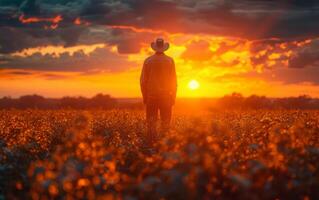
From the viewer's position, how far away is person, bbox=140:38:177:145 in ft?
53.3

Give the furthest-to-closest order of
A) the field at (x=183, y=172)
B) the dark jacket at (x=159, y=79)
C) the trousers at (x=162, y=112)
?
1. the trousers at (x=162, y=112)
2. the dark jacket at (x=159, y=79)
3. the field at (x=183, y=172)

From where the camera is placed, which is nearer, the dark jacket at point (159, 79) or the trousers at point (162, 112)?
the dark jacket at point (159, 79)

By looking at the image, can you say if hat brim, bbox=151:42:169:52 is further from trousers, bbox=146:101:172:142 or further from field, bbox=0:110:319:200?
field, bbox=0:110:319:200

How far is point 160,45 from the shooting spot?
16328 millimetres

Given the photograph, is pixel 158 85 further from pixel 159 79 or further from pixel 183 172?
pixel 183 172

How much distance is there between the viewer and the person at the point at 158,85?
53.3ft

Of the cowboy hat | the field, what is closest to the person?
the cowboy hat

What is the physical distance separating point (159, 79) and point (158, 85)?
0.53 ft

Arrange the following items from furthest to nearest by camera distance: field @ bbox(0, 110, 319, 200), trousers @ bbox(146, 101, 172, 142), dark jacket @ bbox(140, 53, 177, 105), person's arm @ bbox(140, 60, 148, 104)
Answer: trousers @ bbox(146, 101, 172, 142) < person's arm @ bbox(140, 60, 148, 104) < dark jacket @ bbox(140, 53, 177, 105) < field @ bbox(0, 110, 319, 200)

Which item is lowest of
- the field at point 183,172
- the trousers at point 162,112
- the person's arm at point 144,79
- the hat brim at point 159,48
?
the field at point 183,172

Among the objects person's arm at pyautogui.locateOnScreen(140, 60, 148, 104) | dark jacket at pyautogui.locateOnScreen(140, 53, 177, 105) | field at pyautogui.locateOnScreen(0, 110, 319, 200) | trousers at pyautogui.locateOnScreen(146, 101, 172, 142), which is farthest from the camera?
→ trousers at pyautogui.locateOnScreen(146, 101, 172, 142)

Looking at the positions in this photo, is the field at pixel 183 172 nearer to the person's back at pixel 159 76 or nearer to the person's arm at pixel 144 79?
the person's back at pixel 159 76

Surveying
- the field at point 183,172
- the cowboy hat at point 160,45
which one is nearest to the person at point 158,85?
the cowboy hat at point 160,45

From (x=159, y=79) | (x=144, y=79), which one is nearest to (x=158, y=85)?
(x=159, y=79)
